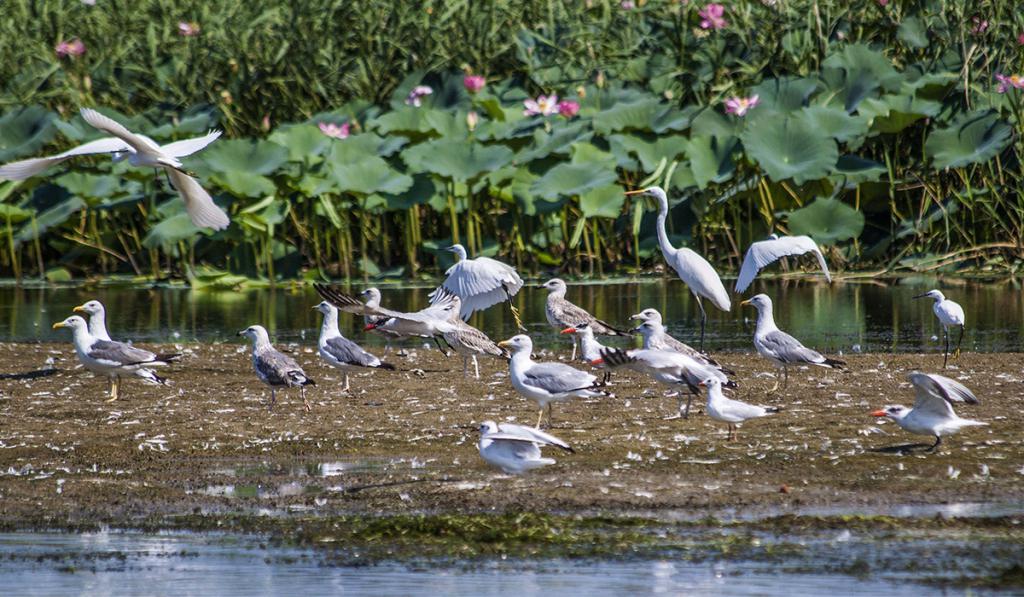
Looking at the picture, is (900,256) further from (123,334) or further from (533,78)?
(123,334)

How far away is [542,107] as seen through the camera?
64.7 ft

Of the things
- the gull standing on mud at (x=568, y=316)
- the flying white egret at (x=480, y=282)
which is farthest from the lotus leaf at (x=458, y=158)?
the flying white egret at (x=480, y=282)

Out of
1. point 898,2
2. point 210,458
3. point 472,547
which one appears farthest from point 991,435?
point 898,2

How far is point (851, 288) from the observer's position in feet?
57.6

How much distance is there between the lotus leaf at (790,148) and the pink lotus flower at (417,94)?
15.2 ft

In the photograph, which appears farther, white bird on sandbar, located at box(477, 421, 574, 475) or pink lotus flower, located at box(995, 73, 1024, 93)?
pink lotus flower, located at box(995, 73, 1024, 93)

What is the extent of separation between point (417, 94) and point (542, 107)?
190cm

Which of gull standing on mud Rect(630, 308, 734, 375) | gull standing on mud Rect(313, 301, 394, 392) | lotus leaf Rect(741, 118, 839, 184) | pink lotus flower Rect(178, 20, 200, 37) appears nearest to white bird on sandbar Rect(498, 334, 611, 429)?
gull standing on mud Rect(630, 308, 734, 375)

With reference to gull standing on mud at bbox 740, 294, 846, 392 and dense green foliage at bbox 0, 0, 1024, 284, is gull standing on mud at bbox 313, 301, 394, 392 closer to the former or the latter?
gull standing on mud at bbox 740, 294, 846, 392

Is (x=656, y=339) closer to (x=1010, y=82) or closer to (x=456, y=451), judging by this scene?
(x=456, y=451)

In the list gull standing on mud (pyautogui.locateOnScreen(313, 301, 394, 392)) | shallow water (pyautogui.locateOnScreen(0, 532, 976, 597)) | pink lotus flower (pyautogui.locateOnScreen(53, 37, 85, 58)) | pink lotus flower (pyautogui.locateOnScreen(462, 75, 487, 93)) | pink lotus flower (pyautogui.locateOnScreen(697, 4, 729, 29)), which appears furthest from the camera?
pink lotus flower (pyautogui.locateOnScreen(53, 37, 85, 58))

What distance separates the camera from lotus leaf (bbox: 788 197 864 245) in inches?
703

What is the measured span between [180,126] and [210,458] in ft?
40.9

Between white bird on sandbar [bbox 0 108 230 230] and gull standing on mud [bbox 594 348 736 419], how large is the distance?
12.1 feet
